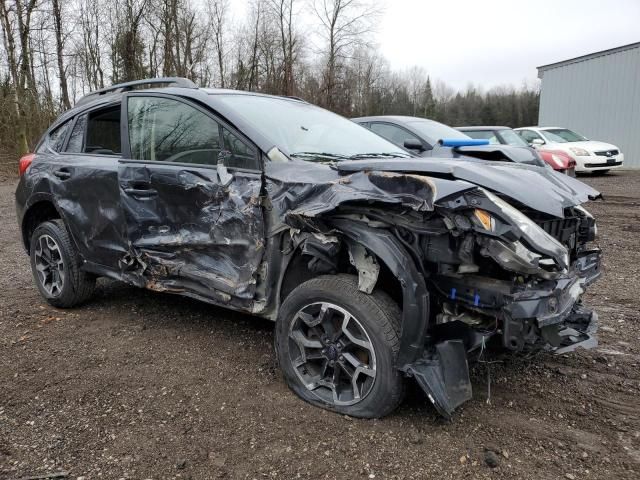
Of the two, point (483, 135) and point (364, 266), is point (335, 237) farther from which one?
point (483, 135)

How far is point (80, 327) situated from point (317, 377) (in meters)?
2.23

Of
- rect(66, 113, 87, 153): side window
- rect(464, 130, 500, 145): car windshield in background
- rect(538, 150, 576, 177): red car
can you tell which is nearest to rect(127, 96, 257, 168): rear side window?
rect(66, 113, 87, 153): side window

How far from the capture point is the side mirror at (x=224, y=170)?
302cm

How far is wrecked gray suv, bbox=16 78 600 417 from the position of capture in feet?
7.52

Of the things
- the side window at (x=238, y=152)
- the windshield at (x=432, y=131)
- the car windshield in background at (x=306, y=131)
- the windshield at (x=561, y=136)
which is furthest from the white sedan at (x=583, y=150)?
the side window at (x=238, y=152)

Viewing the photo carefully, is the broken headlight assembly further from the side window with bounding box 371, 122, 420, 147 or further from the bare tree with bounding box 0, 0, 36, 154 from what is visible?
the bare tree with bounding box 0, 0, 36, 154

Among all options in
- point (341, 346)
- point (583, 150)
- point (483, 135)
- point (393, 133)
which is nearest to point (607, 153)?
point (583, 150)

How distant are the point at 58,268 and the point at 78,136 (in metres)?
1.13

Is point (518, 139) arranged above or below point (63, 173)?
above

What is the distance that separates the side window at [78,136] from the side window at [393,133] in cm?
449

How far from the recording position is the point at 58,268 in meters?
4.32

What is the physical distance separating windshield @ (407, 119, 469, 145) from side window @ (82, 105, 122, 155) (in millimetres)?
4659

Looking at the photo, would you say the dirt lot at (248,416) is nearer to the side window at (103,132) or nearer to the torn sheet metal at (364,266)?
the torn sheet metal at (364,266)

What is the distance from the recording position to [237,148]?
3070mm
